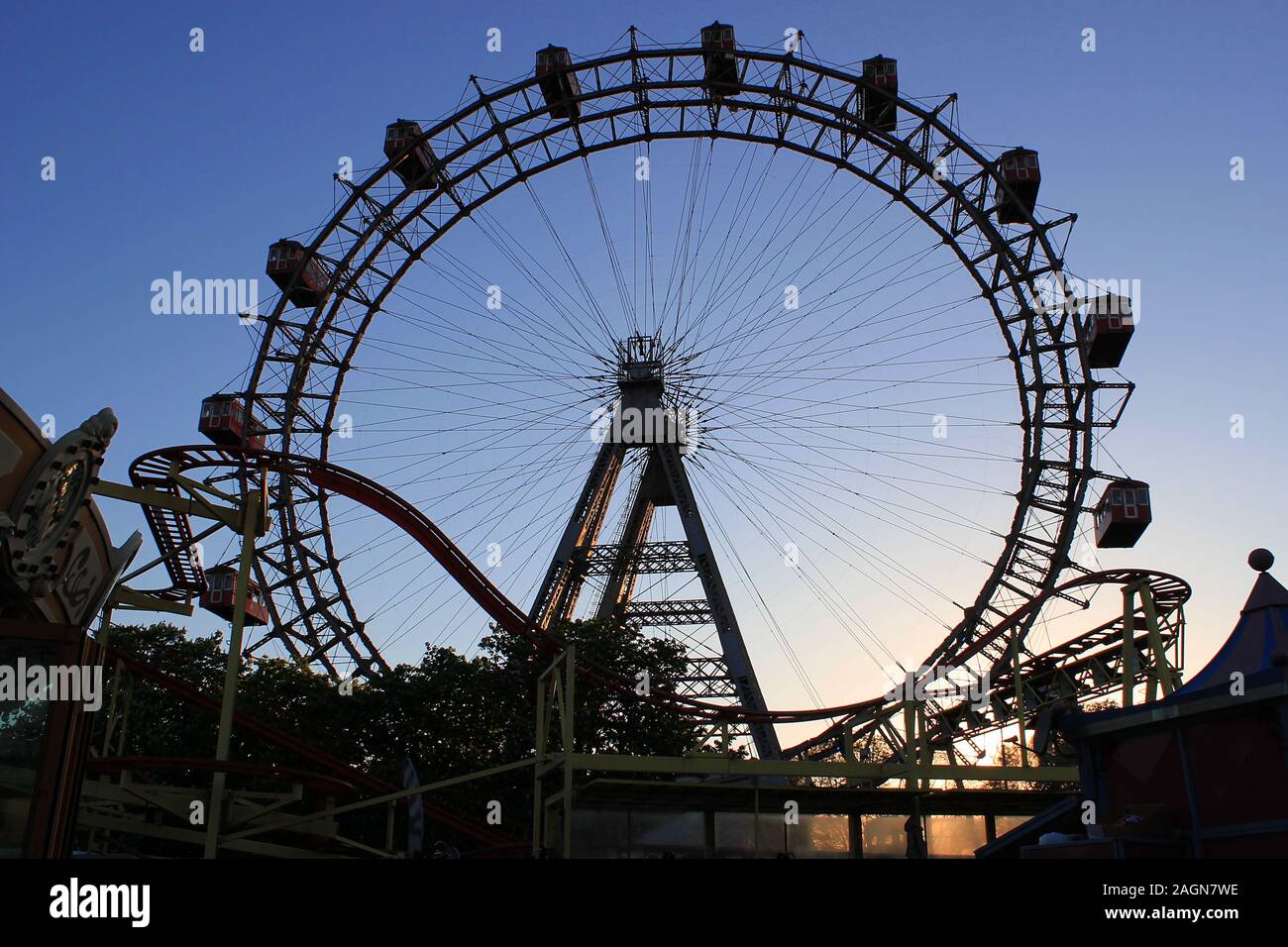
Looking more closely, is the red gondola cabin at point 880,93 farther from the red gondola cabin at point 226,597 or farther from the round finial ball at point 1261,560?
the round finial ball at point 1261,560

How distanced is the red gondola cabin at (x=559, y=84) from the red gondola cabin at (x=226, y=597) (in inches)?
734

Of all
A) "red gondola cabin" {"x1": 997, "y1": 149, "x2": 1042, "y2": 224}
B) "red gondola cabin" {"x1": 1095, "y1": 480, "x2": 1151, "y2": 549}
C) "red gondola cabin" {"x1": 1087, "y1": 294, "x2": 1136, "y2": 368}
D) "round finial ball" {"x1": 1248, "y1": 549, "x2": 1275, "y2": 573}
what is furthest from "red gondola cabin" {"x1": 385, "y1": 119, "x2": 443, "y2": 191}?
"round finial ball" {"x1": 1248, "y1": 549, "x2": 1275, "y2": 573}

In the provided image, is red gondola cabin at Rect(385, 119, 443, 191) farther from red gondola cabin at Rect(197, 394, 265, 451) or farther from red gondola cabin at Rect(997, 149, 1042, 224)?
red gondola cabin at Rect(997, 149, 1042, 224)

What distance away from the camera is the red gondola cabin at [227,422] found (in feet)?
122

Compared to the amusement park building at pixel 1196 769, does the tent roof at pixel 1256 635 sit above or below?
above

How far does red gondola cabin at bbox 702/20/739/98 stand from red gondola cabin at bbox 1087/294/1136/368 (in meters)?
13.8

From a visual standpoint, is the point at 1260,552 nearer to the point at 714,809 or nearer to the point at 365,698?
the point at 714,809

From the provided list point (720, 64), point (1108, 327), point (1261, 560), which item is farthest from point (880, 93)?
point (1261, 560)

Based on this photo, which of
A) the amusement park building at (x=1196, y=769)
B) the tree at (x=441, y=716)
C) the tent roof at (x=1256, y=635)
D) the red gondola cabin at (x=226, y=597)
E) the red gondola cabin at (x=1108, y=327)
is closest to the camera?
the amusement park building at (x=1196, y=769)

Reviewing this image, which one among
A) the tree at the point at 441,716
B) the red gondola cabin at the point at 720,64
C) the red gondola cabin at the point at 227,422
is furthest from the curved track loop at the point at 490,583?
the red gondola cabin at the point at 720,64

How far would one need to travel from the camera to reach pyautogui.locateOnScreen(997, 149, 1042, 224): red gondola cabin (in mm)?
37781

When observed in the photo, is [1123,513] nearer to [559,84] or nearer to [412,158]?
[559,84]
